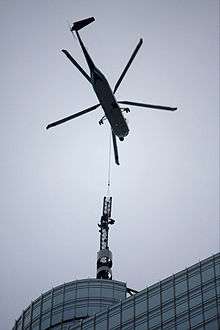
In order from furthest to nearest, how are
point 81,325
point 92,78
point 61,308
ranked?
point 61,308 → point 81,325 → point 92,78

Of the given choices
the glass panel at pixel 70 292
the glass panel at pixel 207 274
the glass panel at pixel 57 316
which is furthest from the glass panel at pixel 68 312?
the glass panel at pixel 207 274

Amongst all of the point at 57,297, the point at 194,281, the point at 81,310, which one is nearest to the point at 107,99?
the point at 194,281

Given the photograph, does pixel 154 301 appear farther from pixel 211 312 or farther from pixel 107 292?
pixel 107 292

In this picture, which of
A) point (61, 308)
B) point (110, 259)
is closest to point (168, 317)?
point (61, 308)

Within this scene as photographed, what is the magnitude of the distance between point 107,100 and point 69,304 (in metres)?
88.0

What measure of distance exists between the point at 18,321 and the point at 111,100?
329ft

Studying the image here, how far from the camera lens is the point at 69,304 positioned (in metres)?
147

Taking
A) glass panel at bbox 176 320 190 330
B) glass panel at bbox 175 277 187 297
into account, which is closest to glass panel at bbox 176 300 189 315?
glass panel at bbox 175 277 187 297

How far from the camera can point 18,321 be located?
155125mm

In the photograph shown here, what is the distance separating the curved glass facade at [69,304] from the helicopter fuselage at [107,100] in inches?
3192

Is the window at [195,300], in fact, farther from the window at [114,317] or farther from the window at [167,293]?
the window at [114,317]

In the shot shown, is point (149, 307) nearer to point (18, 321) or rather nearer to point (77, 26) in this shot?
point (18, 321)

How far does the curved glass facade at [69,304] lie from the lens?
144 metres

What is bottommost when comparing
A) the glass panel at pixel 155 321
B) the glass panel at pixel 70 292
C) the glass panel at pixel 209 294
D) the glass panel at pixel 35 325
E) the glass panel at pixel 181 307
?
the glass panel at pixel 155 321
